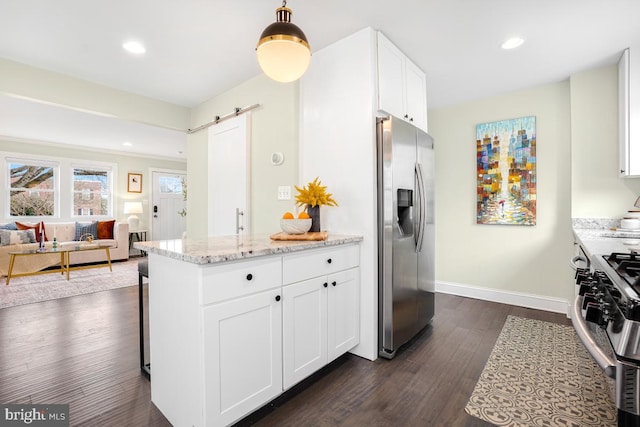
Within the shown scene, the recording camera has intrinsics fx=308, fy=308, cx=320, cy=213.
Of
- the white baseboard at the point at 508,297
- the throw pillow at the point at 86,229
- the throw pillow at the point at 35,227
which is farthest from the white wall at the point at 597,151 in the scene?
the throw pillow at the point at 35,227

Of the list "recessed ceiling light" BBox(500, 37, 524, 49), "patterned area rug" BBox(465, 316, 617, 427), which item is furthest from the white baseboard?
"recessed ceiling light" BBox(500, 37, 524, 49)

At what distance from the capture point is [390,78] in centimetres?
248

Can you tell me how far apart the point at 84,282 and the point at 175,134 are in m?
2.89

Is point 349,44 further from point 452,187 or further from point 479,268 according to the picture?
point 479,268

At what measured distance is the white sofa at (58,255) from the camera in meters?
4.82

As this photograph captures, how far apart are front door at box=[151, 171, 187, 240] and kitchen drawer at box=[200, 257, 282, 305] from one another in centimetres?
739

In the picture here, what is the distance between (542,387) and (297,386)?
4.90 feet

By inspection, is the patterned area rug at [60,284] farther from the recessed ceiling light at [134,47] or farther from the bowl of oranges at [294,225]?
the bowl of oranges at [294,225]

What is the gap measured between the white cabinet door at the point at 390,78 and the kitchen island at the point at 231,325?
127 centimetres

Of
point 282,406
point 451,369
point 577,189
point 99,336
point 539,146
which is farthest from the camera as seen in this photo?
point 539,146

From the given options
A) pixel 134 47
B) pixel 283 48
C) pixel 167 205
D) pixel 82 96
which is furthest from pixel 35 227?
pixel 283 48

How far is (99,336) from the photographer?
2682 millimetres

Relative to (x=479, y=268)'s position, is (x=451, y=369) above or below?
below

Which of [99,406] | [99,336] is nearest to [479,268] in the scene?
[99,406]
